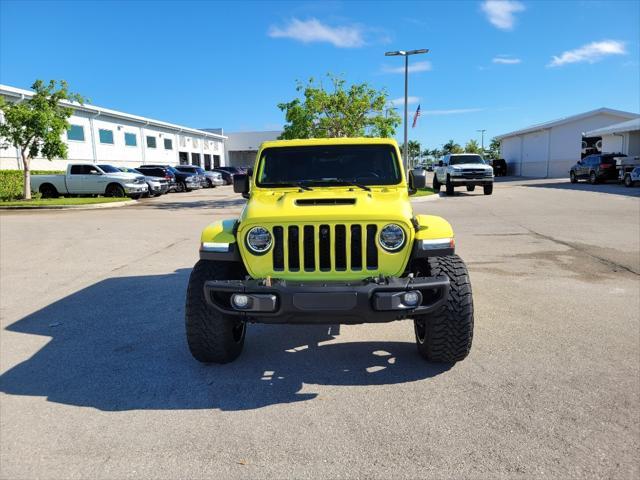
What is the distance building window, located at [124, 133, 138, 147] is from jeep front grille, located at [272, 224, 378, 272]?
123ft

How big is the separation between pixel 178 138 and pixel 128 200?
28995mm

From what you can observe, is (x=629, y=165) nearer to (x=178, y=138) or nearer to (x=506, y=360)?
(x=506, y=360)

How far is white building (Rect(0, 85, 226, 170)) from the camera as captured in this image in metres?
26.8

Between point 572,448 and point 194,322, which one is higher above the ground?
point 194,322

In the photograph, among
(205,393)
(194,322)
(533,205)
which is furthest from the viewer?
(533,205)

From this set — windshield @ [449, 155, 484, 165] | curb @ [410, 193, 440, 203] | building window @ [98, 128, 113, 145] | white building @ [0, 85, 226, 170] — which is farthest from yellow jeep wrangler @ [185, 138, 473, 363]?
building window @ [98, 128, 113, 145]

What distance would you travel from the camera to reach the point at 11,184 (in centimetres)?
2286

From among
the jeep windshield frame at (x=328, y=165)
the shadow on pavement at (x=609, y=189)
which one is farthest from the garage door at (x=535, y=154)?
the jeep windshield frame at (x=328, y=165)

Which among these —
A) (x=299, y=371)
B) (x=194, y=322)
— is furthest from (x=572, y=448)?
(x=194, y=322)

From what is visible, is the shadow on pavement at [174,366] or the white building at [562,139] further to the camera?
the white building at [562,139]

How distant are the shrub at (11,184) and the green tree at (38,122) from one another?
1756 millimetres

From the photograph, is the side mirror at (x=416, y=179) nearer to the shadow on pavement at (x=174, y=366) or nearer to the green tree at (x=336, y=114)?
the shadow on pavement at (x=174, y=366)

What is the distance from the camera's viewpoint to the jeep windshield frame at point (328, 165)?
4.51m

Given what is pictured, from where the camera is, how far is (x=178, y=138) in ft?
156
